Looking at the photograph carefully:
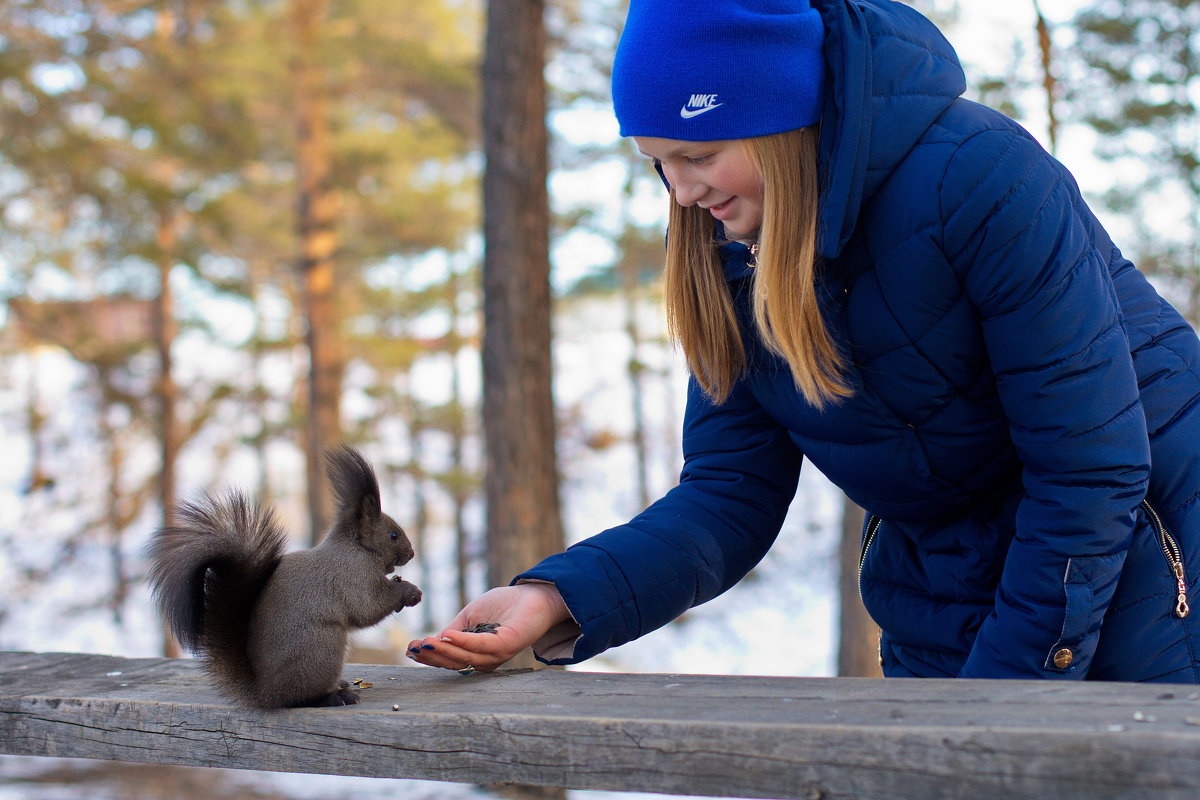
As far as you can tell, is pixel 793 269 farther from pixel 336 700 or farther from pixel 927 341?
pixel 336 700

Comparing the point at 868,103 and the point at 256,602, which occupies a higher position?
the point at 868,103

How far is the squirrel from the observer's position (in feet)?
5.27

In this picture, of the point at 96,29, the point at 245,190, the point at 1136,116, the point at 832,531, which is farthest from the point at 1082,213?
the point at 832,531

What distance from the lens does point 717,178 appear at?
4.99ft

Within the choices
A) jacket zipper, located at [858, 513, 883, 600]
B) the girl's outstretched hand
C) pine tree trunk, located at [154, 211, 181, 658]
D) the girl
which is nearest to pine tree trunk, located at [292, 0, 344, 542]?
pine tree trunk, located at [154, 211, 181, 658]

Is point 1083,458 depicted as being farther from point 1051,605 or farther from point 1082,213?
point 1082,213

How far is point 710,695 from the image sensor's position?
141cm

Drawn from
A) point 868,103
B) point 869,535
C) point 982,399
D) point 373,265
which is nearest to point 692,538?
point 869,535

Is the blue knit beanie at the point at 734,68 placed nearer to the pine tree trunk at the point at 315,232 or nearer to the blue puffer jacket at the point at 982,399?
the blue puffer jacket at the point at 982,399

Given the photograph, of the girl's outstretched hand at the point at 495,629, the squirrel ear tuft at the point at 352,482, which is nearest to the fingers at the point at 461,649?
the girl's outstretched hand at the point at 495,629

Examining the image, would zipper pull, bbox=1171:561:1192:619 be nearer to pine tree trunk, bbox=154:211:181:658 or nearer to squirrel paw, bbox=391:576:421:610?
squirrel paw, bbox=391:576:421:610

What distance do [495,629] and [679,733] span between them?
523mm

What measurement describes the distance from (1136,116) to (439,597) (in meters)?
13.9

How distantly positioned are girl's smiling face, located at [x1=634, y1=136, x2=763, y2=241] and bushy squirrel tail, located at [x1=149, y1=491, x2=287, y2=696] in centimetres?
88
